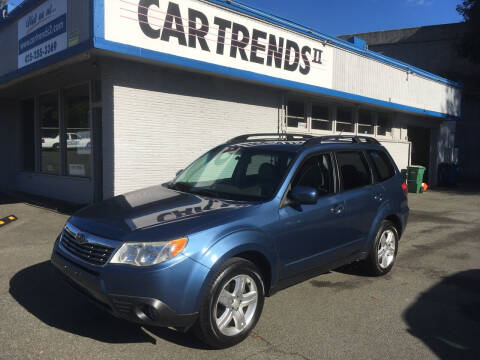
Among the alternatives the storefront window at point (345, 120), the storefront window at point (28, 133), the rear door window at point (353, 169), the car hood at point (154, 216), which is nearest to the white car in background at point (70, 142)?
the storefront window at point (28, 133)

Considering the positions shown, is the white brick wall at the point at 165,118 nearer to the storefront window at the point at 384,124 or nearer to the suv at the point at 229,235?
the suv at the point at 229,235

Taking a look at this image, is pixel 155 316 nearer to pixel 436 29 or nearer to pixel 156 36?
pixel 156 36

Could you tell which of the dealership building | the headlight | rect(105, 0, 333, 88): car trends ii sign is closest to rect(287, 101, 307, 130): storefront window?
the dealership building

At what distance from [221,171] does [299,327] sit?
1843 mm

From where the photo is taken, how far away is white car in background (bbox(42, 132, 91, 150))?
382 inches

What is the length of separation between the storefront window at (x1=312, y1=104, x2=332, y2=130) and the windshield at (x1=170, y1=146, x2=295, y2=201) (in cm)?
865

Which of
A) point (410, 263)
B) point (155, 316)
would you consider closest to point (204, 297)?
point (155, 316)

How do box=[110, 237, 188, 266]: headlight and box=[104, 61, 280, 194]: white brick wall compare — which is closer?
box=[110, 237, 188, 266]: headlight

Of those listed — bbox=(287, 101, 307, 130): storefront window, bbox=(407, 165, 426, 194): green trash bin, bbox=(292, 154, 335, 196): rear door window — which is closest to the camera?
bbox=(292, 154, 335, 196): rear door window

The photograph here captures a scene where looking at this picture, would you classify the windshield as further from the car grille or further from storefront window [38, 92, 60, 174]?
storefront window [38, 92, 60, 174]

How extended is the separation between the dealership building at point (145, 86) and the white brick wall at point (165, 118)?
0.07 feet

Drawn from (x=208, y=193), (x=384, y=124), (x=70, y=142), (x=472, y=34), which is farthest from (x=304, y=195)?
(x=472, y=34)

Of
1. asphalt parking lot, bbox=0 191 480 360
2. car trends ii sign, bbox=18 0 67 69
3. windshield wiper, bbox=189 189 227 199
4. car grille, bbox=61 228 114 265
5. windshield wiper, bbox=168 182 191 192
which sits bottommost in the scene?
asphalt parking lot, bbox=0 191 480 360

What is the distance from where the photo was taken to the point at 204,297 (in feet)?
10.3
